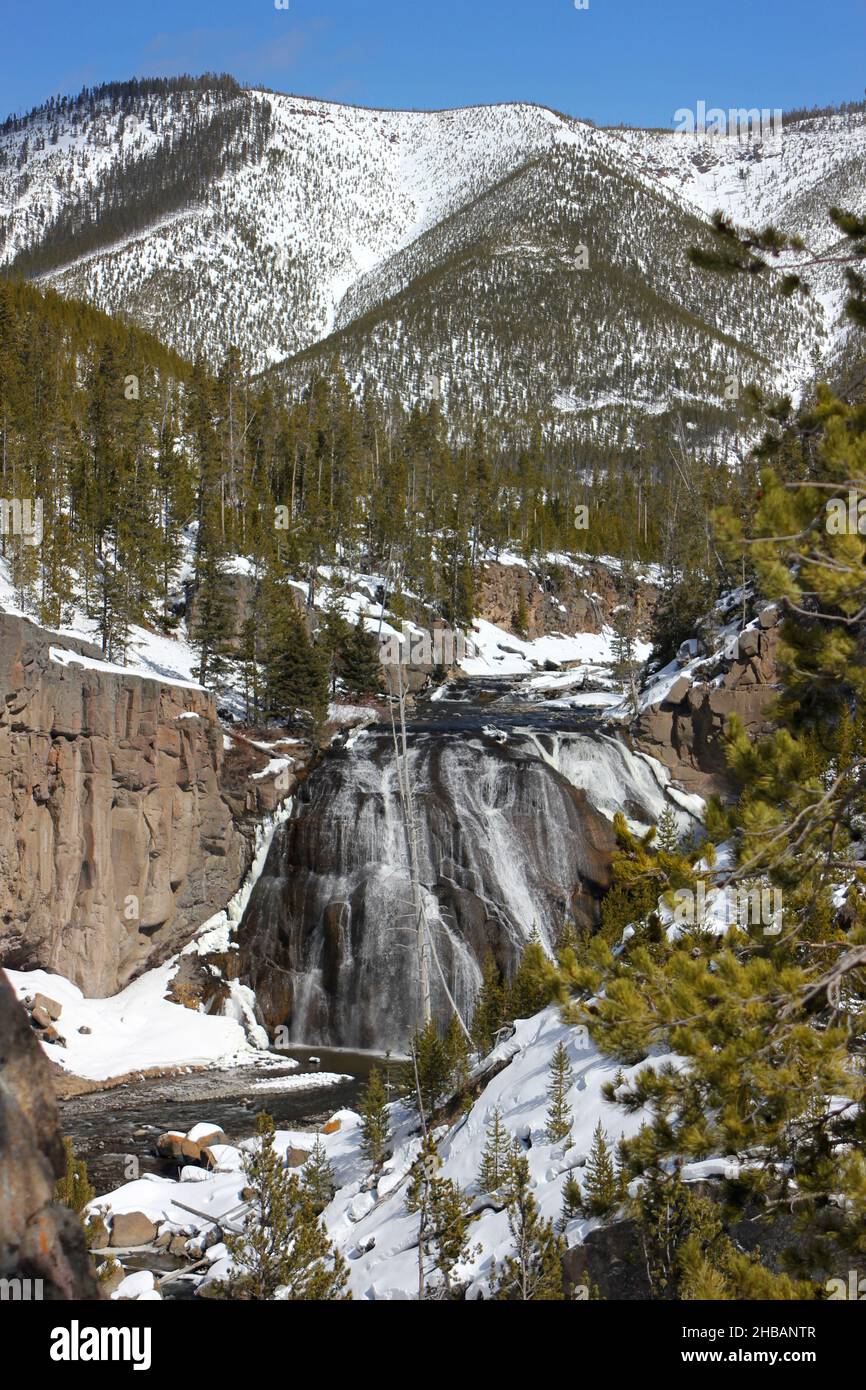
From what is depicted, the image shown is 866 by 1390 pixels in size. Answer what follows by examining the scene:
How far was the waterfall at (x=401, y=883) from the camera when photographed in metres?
29.6

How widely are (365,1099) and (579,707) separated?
34.0m

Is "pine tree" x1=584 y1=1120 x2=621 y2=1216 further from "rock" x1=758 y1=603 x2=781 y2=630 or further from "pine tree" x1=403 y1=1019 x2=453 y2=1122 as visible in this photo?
"rock" x1=758 y1=603 x2=781 y2=630

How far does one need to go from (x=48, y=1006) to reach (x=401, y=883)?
33.5 ft

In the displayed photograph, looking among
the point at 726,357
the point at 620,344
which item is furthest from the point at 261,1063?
the point at 726,357

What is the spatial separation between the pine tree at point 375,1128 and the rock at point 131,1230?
3.63m

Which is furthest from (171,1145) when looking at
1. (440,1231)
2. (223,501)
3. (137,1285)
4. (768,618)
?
(223,501)

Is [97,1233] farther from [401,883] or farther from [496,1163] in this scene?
[401,883]

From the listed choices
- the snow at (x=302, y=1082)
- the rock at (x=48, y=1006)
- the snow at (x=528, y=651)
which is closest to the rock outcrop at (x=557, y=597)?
the snow at (x=528, y=651)

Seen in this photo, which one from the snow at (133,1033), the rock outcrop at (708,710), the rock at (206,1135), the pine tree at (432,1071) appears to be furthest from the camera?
the rock outcrop at (708,710)

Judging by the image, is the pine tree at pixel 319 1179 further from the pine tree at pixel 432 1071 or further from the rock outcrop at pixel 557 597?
the rock outcrop at pixel 557 597

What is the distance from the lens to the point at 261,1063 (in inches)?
1070

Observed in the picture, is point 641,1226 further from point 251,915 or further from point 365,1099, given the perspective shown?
point 251,915

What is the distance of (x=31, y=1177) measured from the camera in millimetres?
4621

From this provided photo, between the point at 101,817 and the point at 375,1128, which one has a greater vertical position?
the point at 101,817
